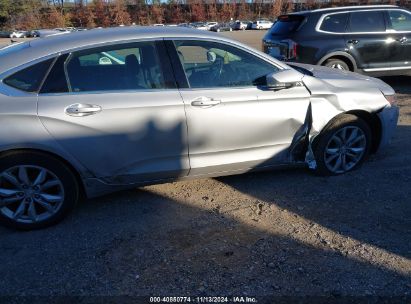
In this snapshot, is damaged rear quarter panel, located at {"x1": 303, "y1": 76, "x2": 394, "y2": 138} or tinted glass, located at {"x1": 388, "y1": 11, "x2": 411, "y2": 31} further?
tinted glass, located at {"x1": 388, "y1": 11, "x2": 411, "y2": 31}

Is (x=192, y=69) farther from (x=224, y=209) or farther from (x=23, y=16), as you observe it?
(x=23, y=16)

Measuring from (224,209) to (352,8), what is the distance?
6.41 meters

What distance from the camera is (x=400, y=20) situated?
28.3ft

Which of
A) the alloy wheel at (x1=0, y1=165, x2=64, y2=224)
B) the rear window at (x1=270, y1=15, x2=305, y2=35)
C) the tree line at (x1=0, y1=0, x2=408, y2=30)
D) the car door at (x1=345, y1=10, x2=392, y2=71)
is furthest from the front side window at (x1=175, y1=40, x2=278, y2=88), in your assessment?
the tree line at (x1=0, y1=0, x2=408, y2=30)

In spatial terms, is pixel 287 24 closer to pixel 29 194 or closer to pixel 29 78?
pixel 29 78

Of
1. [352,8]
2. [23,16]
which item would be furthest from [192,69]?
[23,16]

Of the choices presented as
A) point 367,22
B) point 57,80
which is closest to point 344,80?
point 57,80

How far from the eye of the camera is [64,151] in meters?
3.50

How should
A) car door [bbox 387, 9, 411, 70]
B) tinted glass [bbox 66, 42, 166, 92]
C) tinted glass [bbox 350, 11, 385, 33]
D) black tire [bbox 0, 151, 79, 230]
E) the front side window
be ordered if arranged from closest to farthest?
black tire [bbox 0, 151, 79, 230]
tinted glass [bbox 66, 42, 166, 92]
the front side window
tinted glass [bbox 350, 11, 385, 33]
car door [bbox 387, 9, 411, 70]

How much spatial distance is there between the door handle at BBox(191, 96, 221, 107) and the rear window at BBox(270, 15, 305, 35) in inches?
207

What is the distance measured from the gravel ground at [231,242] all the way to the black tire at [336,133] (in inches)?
5.0

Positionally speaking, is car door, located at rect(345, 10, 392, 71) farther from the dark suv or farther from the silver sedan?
the silver sedan

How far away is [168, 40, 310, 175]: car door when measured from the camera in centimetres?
382

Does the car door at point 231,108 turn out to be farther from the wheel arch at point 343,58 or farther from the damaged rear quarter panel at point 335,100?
the wheel arch at point 343,58
